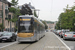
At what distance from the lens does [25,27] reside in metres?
17.2

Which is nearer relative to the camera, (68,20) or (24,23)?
(24,23)

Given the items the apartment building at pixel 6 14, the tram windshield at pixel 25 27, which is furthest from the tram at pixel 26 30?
the apartment building at pixel 6 14

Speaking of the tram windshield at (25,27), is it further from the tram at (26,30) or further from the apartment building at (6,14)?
the apartment building at (6,14)

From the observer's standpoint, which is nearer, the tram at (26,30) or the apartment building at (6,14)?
the tram at (26,30)

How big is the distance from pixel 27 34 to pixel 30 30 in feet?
1.90

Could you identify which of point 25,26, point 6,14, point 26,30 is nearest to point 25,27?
point 25,26

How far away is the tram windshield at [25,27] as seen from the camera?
17.2m

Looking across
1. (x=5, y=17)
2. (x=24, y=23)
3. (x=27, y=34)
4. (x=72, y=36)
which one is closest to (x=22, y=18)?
(x=24, y=23)

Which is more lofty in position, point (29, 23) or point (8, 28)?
point (29, 23)

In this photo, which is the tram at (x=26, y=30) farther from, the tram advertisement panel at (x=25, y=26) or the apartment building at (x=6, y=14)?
the apartment building at (x=6, y=14)

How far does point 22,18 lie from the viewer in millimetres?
17578

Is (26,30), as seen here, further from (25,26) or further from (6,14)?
(6,14)

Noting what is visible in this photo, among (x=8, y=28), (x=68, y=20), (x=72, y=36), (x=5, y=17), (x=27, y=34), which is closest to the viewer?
(x=27, y=34)

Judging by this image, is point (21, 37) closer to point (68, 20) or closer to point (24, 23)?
point (24, 23)
